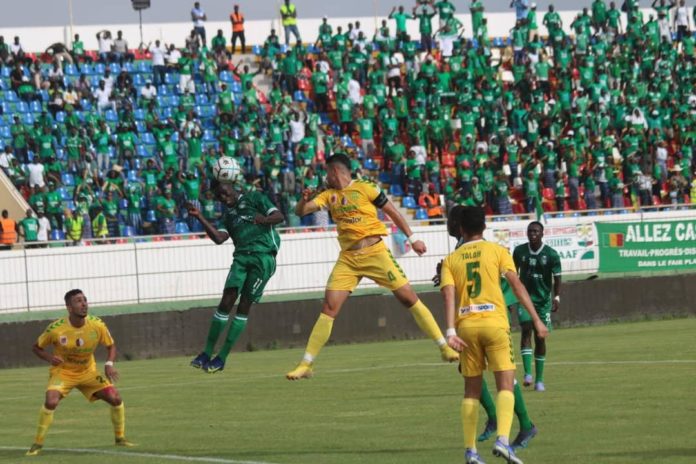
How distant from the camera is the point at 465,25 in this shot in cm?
5222

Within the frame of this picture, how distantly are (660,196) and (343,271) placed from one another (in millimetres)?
28152

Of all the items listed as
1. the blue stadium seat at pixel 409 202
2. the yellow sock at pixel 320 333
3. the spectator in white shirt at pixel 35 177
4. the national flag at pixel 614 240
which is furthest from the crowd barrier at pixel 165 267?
the yellow sock at pixel 320 333

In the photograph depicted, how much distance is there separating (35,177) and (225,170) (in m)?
20.1

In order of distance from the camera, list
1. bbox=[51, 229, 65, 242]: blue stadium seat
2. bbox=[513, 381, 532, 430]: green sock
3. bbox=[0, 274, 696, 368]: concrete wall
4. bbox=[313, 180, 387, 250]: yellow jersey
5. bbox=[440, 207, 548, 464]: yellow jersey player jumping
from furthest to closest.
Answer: bbox=[51, 229, 65, 242]: blue stadium seat, bbox=[0, 274, 696, 368]: concrete wall, bbox=[313, 180, 387, 250]: yellow jersey, bbox=[513, 381, 532, 430]: green sock, bbox=[440, 207, 548, 464]: yellow jersey player jumping

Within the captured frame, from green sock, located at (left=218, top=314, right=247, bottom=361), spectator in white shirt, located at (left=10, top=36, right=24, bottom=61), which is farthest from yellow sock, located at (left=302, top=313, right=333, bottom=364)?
spectator in white shirt, located at (left=10, top=36, right=24, bottom=61)

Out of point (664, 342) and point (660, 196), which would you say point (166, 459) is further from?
point (660, 196)

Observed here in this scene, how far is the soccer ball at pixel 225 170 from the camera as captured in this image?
15.8m

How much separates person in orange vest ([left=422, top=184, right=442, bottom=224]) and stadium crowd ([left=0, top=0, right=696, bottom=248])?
0.06 metres

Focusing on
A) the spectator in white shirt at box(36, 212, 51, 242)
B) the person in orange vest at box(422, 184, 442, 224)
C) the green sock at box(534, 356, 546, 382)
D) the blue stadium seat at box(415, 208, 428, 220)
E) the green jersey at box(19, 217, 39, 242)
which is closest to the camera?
the green sock at box(534, 356, 546, 382)

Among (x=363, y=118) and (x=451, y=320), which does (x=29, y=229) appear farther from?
(x=451, y=320)

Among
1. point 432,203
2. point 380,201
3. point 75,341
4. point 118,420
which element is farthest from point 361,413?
point 432,203

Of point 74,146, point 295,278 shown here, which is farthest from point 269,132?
point 295,278

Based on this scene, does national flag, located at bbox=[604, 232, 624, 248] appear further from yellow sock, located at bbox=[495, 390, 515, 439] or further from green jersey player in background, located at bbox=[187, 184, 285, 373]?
yellow sock, located at bbox=[495, 390, 515, 439]

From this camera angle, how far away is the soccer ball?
1581cm
